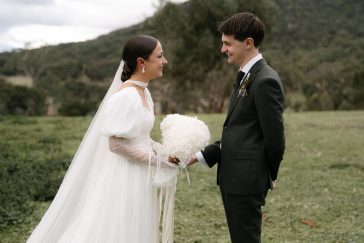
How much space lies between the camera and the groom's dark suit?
411cm

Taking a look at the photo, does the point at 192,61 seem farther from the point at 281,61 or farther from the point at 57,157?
the point at 57,157

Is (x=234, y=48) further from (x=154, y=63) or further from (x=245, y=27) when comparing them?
(x=154, y=63)

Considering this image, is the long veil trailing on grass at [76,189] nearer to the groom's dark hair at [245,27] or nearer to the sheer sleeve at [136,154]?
the sheer sleeve at [136,154]

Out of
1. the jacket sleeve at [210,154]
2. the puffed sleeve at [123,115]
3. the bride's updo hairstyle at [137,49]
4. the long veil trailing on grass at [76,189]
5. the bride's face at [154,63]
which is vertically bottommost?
the long veil trailing on grass at [76,189]

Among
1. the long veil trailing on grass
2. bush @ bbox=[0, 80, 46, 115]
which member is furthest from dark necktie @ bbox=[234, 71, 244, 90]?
bush @ bbox=[0, 80, 46, 115]

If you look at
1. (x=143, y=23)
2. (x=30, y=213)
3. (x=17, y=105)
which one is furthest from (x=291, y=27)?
(x=30, y=213)

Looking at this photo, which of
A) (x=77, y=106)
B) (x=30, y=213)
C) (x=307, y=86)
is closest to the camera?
(x=30, y=213)

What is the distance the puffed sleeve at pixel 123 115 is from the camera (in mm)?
4512

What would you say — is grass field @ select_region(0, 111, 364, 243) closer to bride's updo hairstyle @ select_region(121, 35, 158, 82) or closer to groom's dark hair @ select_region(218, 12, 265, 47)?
bride's updo hairstyle @ select_region(121, 35, 158, 82)

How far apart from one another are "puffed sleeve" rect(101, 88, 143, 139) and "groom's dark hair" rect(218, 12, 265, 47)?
39.5 inches

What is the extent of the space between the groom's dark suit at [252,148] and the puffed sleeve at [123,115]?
2.51 ft

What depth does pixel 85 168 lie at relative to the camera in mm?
5062

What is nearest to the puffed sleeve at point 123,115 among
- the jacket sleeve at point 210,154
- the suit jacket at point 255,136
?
the jacket sleeve at point 210,154

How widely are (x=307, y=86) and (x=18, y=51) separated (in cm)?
2897
